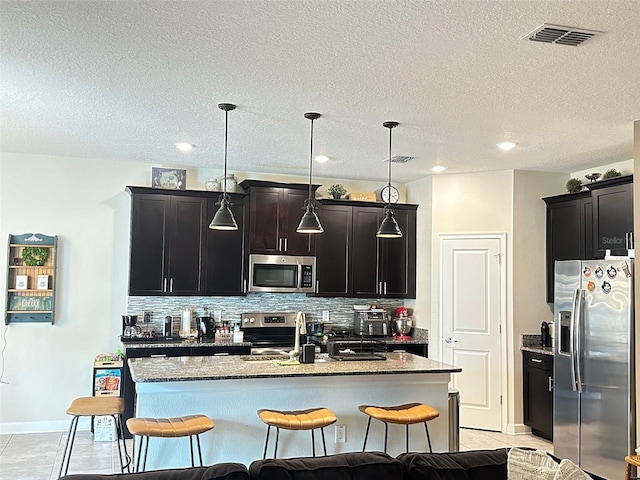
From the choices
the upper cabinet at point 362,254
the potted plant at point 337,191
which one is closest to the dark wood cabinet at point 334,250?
the upper cabinet at point 362,254

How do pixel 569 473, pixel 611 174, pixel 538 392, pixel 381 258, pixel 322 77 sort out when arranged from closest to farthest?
pixel 569 473, pixel 322 77, pixel 611 174, pixel 538 392, pixel 381 258

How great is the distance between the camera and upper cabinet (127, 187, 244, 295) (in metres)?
6.12

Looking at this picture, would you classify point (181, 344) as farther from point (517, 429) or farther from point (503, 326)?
point (517, 429)

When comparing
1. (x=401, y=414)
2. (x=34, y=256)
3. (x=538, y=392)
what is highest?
(x=34, y=256)

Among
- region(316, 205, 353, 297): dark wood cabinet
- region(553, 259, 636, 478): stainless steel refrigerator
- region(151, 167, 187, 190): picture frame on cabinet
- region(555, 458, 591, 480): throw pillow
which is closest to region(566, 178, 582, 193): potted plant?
region(553, 259, 636, 478): stainless steel refrigerator

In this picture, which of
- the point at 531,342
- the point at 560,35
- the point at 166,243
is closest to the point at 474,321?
the point at 531,342

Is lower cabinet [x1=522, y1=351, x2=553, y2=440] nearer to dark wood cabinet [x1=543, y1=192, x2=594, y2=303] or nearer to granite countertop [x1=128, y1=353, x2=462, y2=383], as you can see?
dark wood cabinet [x1=543, y1=192, x2=594, y2=303]

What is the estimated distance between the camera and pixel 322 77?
11.9 feet

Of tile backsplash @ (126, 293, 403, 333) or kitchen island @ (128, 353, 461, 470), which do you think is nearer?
kitchen island @ (128, 353, 461, 470)

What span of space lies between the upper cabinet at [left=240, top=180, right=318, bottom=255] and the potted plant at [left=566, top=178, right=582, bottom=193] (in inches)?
103

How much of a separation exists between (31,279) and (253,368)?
120 inches

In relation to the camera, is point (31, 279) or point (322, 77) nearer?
point (322, 77)

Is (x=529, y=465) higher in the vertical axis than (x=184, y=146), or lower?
lower

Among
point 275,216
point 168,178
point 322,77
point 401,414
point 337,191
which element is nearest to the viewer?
point 322,77
